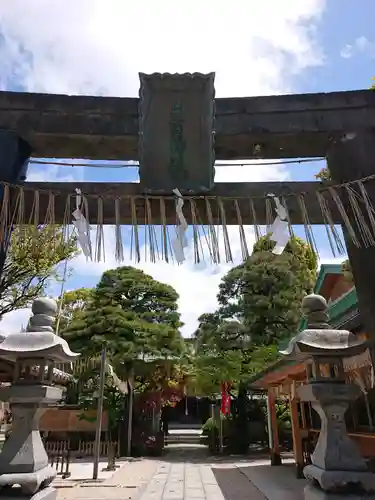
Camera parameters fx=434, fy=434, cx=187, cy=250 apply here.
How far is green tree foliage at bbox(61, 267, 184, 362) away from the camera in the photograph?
55.6ft

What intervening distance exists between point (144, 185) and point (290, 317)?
57.2 feet

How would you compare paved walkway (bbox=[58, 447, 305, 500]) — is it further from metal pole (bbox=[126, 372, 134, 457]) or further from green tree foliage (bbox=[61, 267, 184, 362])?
green tree foliage (bbox=[61, 267, 184, 362])

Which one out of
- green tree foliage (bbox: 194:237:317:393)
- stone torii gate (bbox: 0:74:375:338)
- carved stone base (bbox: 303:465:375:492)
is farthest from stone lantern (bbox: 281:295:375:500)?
green tree foliage (bbox: 194:237:317:393)

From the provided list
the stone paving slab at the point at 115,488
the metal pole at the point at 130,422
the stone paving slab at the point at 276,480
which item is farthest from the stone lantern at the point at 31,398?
the metal pole at the point at 130,422

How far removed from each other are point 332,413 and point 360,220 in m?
2.24

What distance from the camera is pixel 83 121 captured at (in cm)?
434

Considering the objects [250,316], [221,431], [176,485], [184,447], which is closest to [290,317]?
[250,316]

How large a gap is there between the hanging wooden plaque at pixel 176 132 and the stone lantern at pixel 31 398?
8.62 feet

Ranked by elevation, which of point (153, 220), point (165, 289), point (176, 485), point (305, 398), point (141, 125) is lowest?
point (176, 485)

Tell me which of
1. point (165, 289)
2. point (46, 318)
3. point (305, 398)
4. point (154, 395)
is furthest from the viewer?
point (165, 289)

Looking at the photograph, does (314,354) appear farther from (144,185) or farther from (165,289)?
(165,289)

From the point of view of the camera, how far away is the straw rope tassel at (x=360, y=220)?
12.4ft

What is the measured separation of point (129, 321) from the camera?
17.6 metres

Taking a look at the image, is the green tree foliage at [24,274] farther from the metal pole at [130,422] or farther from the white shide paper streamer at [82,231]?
the white shide paper streamer at [82,231]
